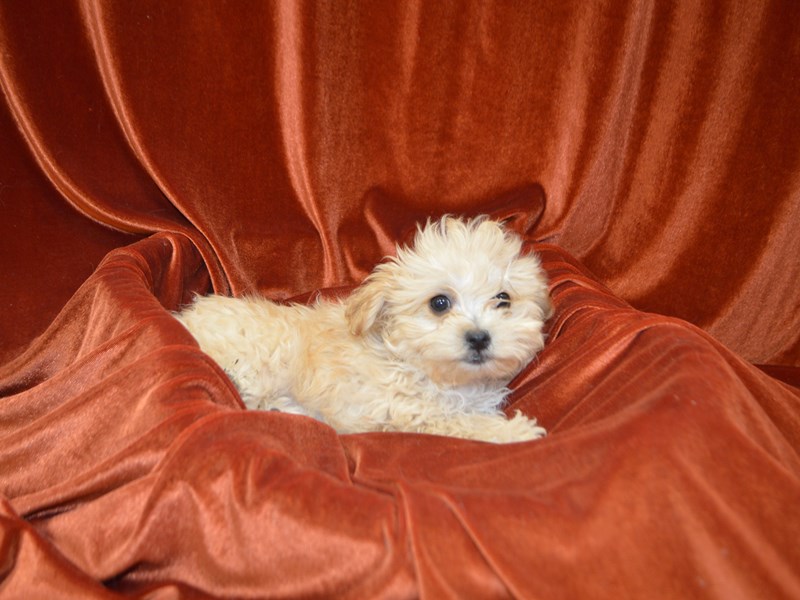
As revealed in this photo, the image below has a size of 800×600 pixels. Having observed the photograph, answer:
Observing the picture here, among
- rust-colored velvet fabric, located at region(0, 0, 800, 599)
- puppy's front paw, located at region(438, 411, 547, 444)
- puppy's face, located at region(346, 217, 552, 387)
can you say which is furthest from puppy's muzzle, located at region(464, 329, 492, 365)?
rust-colored velvet fabric, located at region(0, 0, 800, 599)

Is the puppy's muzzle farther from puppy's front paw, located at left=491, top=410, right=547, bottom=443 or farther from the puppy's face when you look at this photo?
puppy's front paw, located at left=491, top=410, right=547, bottom=443

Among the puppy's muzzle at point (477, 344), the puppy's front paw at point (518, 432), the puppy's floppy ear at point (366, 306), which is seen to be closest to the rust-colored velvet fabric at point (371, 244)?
the puppy's front paw at point (518, 432)

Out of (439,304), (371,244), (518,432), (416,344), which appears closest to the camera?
(518,432)

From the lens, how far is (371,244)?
3367 millimetres

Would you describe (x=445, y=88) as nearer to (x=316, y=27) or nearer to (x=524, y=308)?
(x=316, y=27)

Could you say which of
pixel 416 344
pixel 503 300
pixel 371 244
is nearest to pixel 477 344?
pixel 416 344

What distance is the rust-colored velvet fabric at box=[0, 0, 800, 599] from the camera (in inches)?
60.4

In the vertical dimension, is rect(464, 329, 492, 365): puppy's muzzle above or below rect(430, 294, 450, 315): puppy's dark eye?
below

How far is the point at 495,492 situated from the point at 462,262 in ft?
3.20

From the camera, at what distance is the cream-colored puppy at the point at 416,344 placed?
219cm

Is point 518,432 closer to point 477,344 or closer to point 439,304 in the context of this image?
point 477,344

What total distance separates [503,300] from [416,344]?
16.1 inches

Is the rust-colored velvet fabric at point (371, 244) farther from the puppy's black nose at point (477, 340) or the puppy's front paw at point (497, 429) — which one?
the puppy's black nose at point (477, 340)

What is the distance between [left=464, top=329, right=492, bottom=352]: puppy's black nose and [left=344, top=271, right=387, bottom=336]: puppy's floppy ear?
1.20 ft
